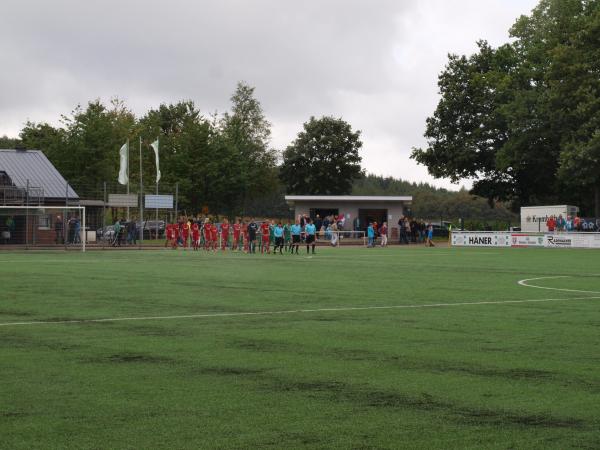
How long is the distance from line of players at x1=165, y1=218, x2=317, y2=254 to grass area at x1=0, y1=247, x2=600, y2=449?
85.8ft

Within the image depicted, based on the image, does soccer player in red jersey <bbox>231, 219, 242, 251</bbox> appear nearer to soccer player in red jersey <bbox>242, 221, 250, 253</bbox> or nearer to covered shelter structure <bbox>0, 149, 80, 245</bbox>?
soccer player in red jersey <bbox>242, 221, 250, 253</bbox>

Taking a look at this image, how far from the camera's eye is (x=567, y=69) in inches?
2398

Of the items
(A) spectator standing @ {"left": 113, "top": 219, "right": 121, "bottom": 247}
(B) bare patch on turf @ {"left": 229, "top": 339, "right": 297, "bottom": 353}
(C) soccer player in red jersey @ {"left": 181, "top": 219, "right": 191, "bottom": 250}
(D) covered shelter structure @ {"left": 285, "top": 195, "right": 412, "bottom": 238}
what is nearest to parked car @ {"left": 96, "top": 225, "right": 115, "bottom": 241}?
(A) spectator standing @ {"left": 113, "top": 219, "right": 121, "bottom": 247}

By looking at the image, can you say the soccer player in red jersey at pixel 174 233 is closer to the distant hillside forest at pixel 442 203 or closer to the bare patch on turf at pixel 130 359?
the distant hillside forest at pixel 442 203

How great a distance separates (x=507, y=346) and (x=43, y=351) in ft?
17.1

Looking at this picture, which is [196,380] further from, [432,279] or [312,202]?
[312,202]

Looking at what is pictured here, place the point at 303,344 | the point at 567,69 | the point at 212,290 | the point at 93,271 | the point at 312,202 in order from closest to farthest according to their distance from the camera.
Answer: the point at 303,344, the point at 212,290, the point at 93,271, the point at 567,69, the point at 312,202

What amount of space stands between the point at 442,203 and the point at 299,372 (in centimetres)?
13381

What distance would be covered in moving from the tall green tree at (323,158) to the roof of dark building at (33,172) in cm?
5302

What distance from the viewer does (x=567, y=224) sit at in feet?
177

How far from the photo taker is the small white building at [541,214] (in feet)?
191

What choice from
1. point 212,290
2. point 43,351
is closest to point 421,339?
point 43,351

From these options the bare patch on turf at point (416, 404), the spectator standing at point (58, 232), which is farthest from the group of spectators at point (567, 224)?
the bare patch on turf at point (416, 404)

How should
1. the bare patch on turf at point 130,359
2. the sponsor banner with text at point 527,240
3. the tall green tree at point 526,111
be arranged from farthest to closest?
the tall green tree at point 526,111, the sponsor banner with text at point 527,240, the bare patch on turf at point 130,359
